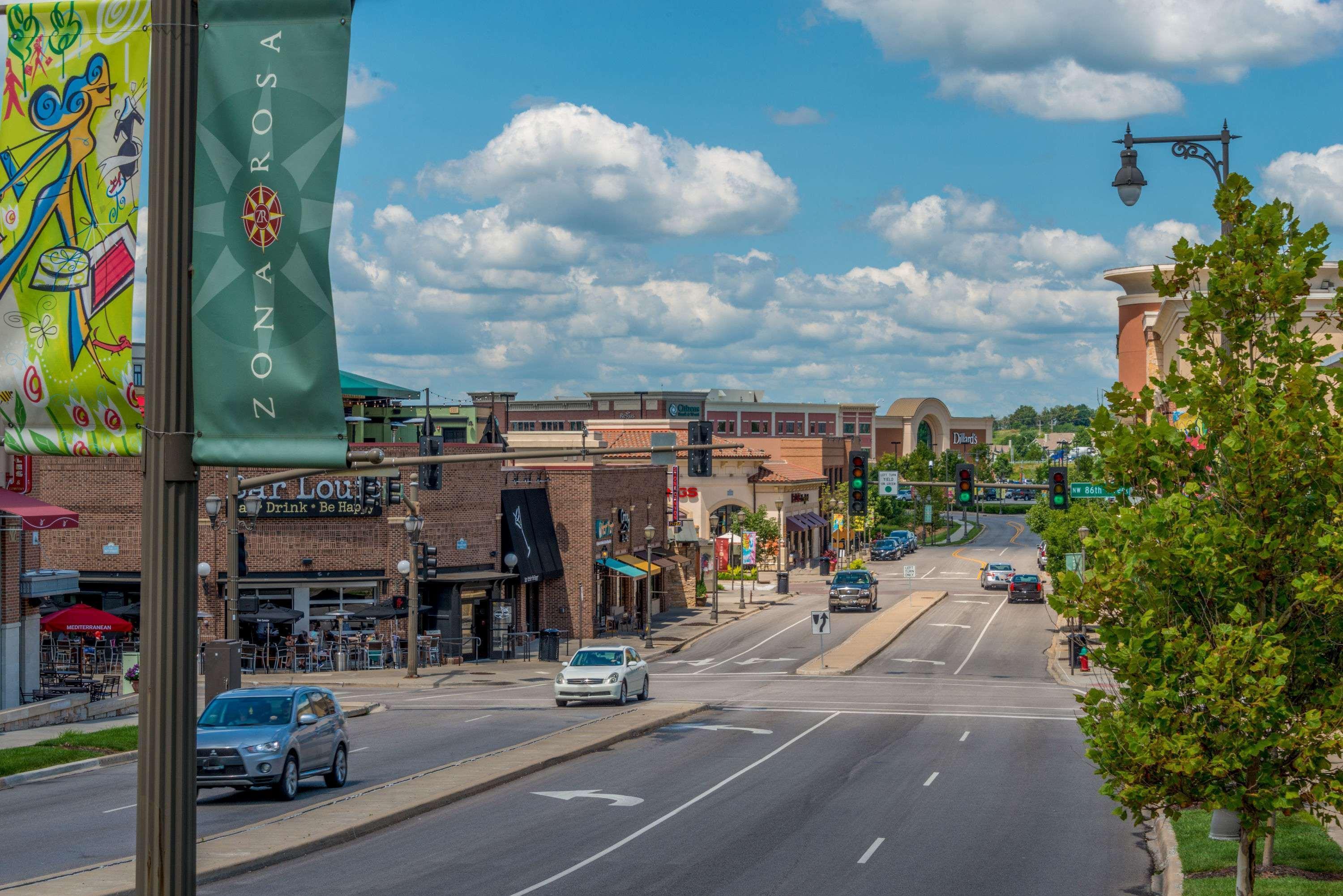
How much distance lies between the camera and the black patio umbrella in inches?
1882

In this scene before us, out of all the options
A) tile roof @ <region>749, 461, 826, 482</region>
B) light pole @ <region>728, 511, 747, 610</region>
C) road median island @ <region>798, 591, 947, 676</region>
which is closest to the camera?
road median island @ <region>798, 591, 947, 676</region>

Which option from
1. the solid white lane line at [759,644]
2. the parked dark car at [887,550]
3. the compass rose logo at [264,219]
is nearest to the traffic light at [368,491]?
the solid white lane line at [759,644]

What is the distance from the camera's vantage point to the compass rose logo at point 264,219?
641 centimetres

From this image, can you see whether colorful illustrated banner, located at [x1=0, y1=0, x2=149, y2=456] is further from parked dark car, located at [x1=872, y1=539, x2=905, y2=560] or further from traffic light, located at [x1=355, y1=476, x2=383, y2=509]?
parked dark car, located at [x1=872, y1=539, x2=905, y2=560]

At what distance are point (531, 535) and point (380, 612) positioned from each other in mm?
11151

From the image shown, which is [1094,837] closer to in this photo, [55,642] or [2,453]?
[2,453]

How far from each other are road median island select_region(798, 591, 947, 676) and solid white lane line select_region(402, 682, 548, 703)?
10.4m

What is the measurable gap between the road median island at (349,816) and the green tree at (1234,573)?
8.38 meters

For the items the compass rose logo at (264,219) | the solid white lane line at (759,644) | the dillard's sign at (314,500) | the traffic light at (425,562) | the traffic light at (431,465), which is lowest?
the solid white lane line at (759,644)

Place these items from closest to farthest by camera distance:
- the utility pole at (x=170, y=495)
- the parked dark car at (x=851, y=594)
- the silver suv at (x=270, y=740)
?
the utility pole at (x=170, y=495) < the silver suv at (x=270, y=740) < the parked dark car at (x=851, y=594)

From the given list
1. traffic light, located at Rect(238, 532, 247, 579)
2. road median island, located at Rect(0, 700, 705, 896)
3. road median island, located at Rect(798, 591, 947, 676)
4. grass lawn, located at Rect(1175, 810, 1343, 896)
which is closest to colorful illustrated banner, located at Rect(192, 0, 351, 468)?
road median island, located at Rect(0, 700, 705, 896)

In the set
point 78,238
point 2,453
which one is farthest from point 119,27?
point 2,453

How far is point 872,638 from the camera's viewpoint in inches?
2368

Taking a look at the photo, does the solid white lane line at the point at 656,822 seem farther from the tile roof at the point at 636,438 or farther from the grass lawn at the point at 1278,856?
the tile roof at the point at 636,438
